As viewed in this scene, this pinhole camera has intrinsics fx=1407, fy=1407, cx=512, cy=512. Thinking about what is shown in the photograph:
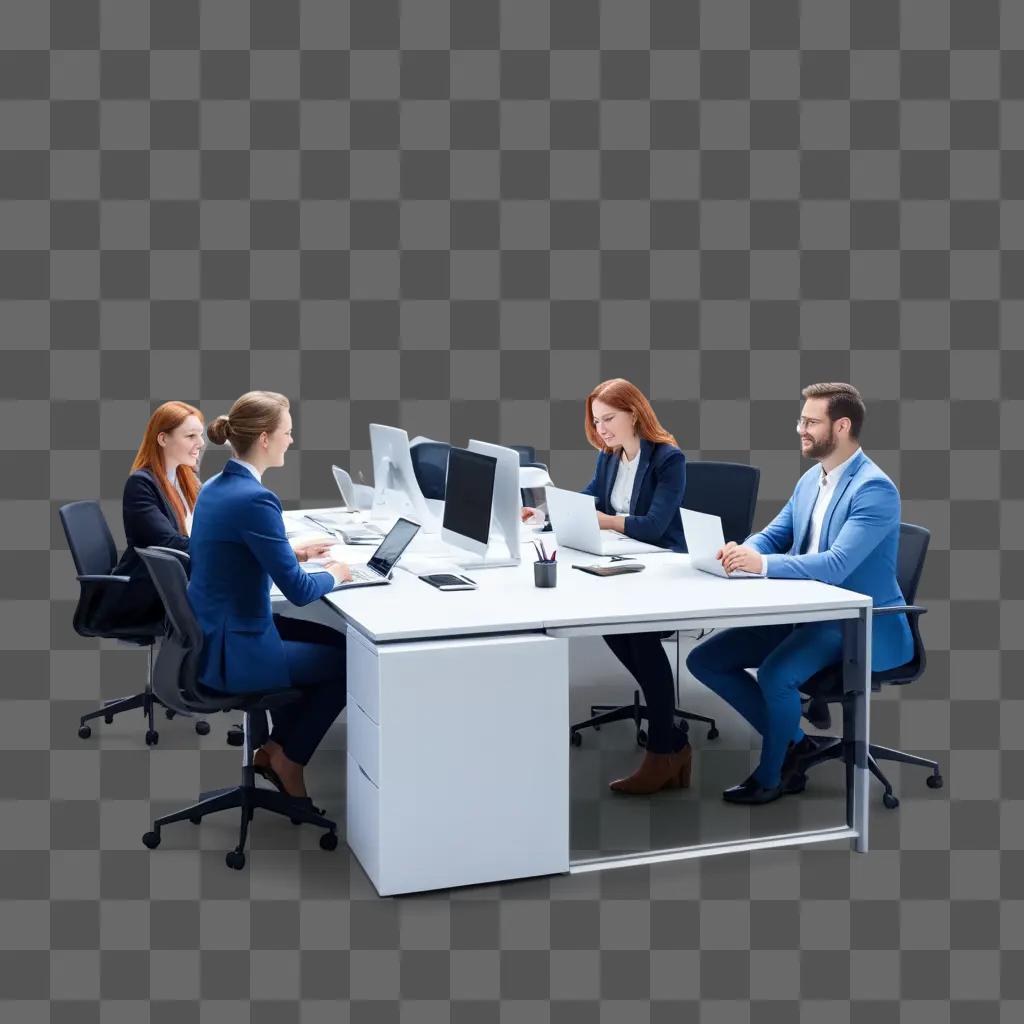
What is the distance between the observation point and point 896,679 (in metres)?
5.29

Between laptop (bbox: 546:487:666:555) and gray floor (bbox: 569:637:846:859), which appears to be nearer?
gray floor (bbox: 569:637:846:859)

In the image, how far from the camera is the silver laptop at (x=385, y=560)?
5.36 metres

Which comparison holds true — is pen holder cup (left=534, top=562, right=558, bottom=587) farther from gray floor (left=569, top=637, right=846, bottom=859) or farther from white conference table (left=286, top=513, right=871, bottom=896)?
gray floor (left=569, top=637, right=846, bottom=859)

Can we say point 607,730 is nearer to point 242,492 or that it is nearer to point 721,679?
point 721,679

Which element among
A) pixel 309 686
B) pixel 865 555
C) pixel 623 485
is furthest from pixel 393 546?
pixel 865 555

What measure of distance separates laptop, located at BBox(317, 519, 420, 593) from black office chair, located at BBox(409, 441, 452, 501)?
2916 millimetres

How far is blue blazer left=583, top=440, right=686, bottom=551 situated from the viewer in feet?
20.7

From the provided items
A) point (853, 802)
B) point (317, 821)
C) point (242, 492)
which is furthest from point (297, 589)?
point (853, 802)

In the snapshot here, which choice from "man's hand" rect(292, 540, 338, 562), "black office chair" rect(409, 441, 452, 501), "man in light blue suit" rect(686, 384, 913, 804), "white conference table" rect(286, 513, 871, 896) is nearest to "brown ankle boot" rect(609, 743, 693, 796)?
"man in light blue suit" rect(686, 384, 913, 804)

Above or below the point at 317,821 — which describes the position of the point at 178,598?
above

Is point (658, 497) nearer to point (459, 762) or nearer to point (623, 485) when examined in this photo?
point (623, 485)

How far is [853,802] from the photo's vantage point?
500 centimetres

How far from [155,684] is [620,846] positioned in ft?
5.66

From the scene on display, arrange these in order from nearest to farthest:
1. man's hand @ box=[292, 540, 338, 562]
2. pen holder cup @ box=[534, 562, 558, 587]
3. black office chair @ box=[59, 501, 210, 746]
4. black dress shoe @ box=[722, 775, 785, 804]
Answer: pen holder cup @ box=[534, 562, 558, 587] < black dress shoe @ box=[722, 775, 785, 804] < man's hand @ box=[292, 540, 338, 562] < black office chair @ box=[59, 501, 210, 746]
